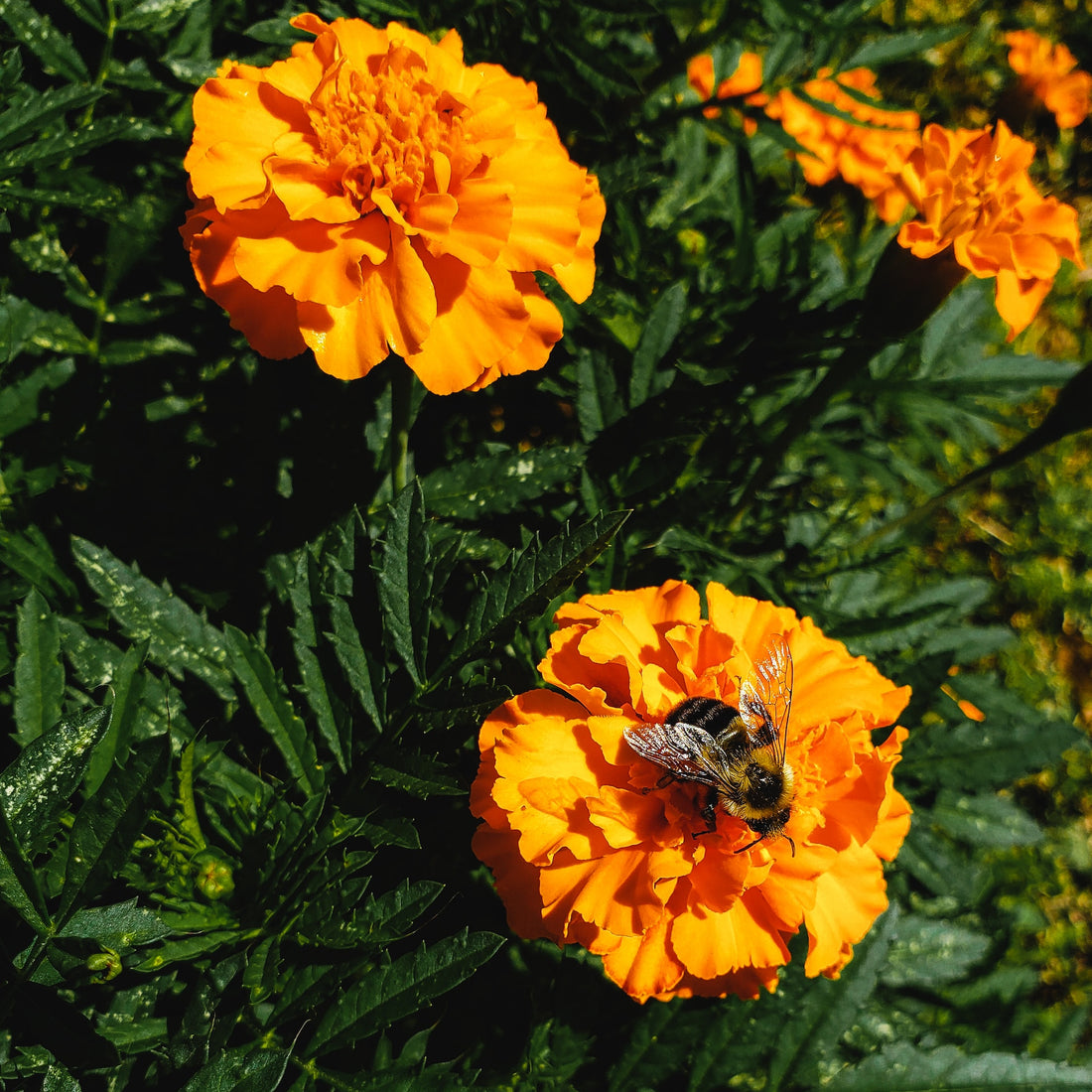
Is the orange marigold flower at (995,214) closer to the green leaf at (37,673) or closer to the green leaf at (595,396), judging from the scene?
the green leaf at (595,396)

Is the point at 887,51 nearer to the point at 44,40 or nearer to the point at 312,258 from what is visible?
the point at 312,258

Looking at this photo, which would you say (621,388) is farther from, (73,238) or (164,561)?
(73,238)

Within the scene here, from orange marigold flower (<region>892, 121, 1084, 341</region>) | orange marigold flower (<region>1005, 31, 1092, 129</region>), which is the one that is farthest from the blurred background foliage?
orange marigold flower (<region>1005, 31, 1092, 129</region>)

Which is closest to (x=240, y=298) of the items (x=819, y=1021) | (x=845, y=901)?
(x=845, y=901)

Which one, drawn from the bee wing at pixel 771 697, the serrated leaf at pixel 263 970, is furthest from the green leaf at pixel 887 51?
the serrated leaf at pixel 263 970

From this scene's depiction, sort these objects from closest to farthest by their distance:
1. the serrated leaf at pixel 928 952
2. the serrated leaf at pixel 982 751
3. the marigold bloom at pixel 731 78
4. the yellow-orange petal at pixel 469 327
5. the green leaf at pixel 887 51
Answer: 1. the yellow-orange petal at pixel 469 327
2. the serrated leaf at pixel 982 751
3. the serrated leaf at pixel 928 952
4. the green leaf at pixel 887 51
5. the marigold bloom at pixel 731 78

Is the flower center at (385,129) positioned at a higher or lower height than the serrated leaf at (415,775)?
higher

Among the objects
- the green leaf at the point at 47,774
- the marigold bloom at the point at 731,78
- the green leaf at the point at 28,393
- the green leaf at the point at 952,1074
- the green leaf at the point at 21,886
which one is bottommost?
the green leaf at the point at 952,1074
